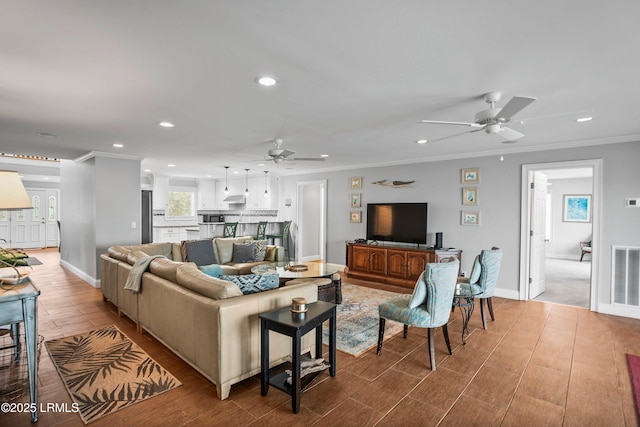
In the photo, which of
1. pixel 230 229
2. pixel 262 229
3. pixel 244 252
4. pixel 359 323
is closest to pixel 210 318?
pixel 359 323

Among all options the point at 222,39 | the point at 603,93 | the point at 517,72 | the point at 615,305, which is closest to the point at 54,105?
the point at 222,39

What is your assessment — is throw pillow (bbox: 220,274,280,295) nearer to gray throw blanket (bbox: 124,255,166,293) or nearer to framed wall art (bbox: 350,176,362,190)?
gray throw blanket (bbox: 124,255,166,293)

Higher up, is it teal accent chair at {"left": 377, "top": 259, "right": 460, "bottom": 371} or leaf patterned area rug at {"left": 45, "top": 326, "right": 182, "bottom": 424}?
teal accent chair at {"left": 377, "top": 259, "right": 460, "bottom": 371}

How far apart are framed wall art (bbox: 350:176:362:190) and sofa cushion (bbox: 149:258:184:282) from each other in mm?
4727

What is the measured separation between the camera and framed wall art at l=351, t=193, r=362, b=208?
7412 mm

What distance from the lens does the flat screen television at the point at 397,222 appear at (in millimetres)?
6266

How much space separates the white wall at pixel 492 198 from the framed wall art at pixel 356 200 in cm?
12

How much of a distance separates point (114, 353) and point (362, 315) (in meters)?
2.86

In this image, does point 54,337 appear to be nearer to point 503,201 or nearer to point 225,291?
point 225,291

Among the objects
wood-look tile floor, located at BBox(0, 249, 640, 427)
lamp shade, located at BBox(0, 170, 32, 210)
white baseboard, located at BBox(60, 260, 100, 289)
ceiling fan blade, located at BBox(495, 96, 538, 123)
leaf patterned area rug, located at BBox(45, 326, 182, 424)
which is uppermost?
ceiling fan blade, located at BBox(495, 96, 538, 123)

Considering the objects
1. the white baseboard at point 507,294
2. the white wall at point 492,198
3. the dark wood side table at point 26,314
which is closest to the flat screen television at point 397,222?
Result: the white wall at point 492,198

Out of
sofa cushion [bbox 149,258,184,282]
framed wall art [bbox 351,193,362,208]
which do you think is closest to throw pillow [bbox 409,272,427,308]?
sofa cushion [bbox 149,258,184,282]

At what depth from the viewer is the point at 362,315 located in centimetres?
444

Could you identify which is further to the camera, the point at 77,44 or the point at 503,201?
the point at 503,201
